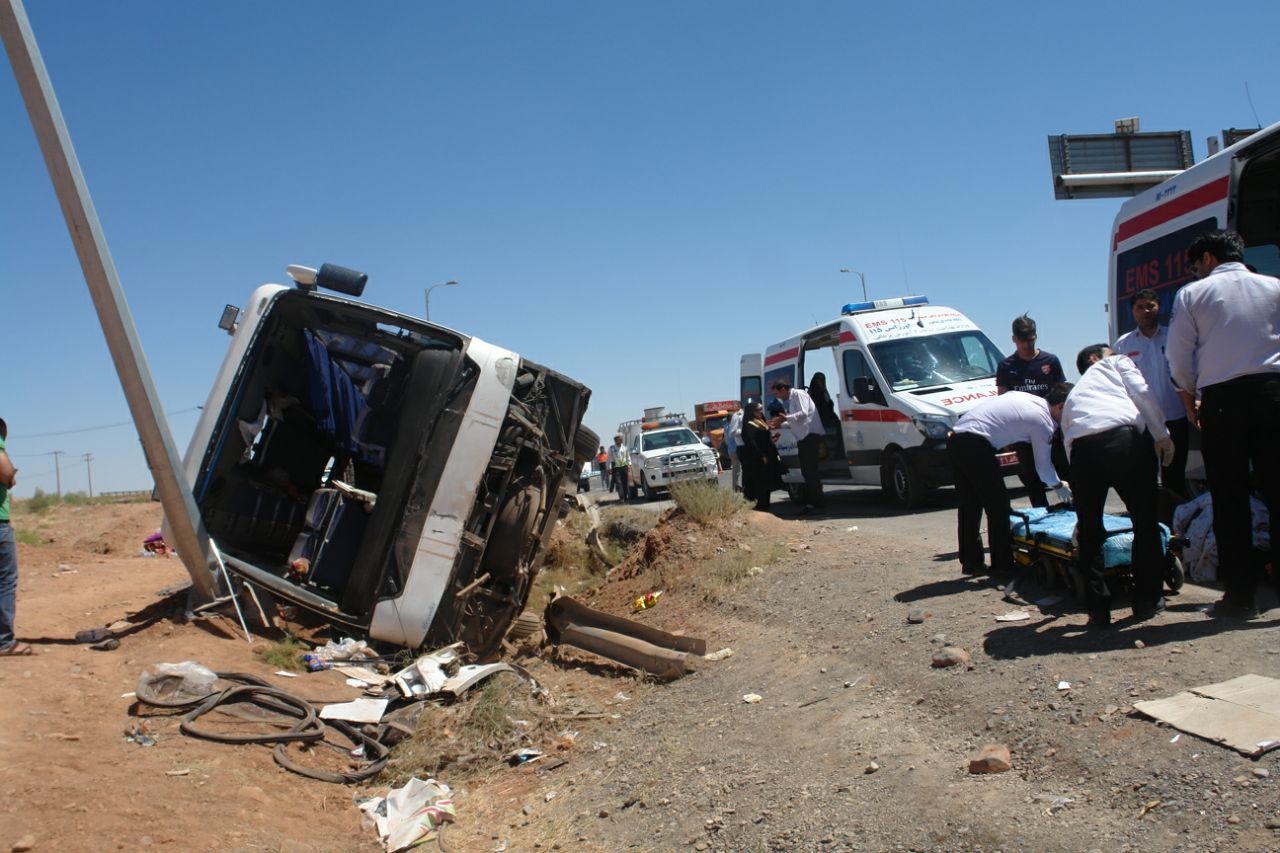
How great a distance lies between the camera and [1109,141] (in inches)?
526

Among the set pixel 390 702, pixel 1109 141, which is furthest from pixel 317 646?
pixel 1109 141

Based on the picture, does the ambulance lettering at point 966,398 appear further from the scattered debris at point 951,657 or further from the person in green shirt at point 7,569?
the person in green shirt at point 7,569

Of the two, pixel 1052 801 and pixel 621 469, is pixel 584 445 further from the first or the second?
pixel 621 469

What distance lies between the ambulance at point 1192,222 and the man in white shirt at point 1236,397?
2.38 m

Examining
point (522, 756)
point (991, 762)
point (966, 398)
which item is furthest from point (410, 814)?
point (966, 398)

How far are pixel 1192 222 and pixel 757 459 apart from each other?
20.5ft

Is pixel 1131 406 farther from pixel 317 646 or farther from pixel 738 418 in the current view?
pixel 738 418

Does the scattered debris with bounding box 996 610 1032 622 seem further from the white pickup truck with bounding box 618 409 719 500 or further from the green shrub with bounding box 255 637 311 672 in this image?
the white pickup truck with bounding box 618 409 719 500

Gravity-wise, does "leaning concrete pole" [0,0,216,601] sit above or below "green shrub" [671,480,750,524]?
above

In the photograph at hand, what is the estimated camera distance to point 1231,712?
3.80m

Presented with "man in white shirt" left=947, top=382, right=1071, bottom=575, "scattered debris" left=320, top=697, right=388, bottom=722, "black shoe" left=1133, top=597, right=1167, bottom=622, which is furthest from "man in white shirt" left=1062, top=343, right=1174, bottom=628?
"scattered debris" left=320, top=697, right=388, bottom=722

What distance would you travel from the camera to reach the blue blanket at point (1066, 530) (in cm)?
545

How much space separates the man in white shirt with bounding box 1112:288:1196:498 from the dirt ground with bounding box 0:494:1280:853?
1450 millimetres

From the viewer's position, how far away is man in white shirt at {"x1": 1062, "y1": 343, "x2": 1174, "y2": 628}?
5.21 m
